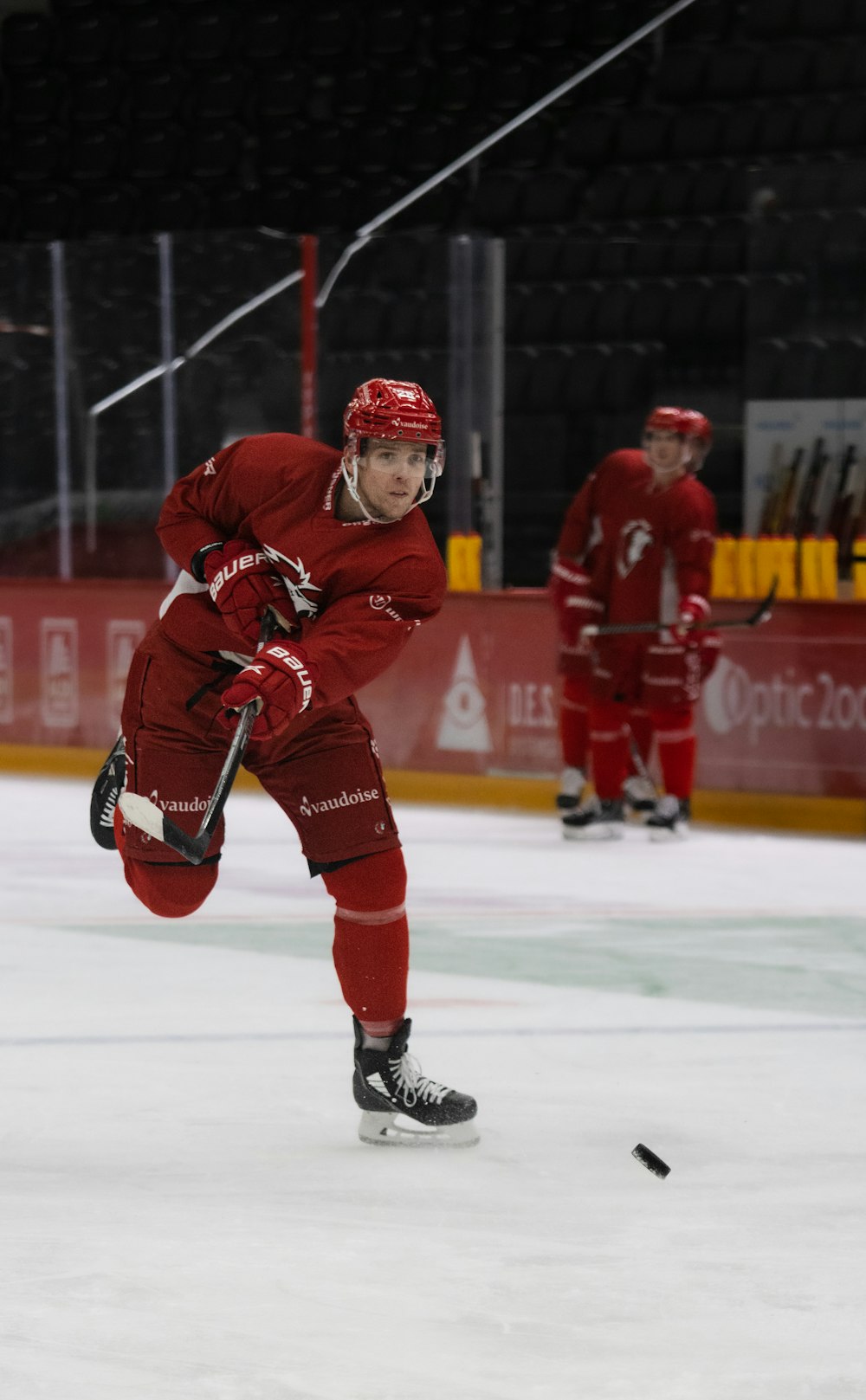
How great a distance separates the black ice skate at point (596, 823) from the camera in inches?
254

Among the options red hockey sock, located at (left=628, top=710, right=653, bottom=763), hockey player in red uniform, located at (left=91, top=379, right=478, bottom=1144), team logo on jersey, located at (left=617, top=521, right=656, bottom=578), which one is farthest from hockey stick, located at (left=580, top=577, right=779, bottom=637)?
hockey player in red uniform, located at (left=91, top=379, right=478, bottom=1144)

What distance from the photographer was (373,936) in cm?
300

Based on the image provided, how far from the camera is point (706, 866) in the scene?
5906mm

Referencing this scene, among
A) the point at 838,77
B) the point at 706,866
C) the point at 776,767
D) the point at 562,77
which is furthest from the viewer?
the point at 562,77

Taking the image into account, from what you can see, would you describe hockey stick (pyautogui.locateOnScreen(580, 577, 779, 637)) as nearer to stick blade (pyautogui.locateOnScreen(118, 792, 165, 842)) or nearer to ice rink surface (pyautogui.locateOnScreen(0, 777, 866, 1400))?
ice rink surface (pyautogui.locateOnScreen(0, 777, 866, 1400))

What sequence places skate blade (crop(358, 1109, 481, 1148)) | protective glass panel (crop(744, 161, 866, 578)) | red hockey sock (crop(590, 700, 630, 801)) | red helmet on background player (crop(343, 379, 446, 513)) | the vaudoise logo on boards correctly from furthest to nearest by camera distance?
1. the vaudoise logo on boards
2. protective glass panel (crop(744, 161, 866, 578))
3. red hockey sock (crop(590, 700, 630, 801))
4. skate blade (crop(358, 1109, 481, 1148))
5. red helmet on background player (crop(343, 379, 446, 513))

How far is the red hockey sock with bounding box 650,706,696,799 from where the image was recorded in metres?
6.44

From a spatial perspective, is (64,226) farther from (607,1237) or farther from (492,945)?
(607,1237)

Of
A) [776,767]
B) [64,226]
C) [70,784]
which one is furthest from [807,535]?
[64,226]

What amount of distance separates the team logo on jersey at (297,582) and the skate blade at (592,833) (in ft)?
11.7

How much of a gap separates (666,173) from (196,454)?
2.97 m

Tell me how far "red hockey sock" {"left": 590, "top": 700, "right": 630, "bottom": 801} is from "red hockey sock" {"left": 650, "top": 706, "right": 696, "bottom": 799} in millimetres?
115

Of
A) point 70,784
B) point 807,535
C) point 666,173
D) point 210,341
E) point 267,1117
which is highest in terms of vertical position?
point 666,173

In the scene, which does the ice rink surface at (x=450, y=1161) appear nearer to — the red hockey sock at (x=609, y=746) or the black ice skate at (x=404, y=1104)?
the black ice skate at (x=404, y=1104)
